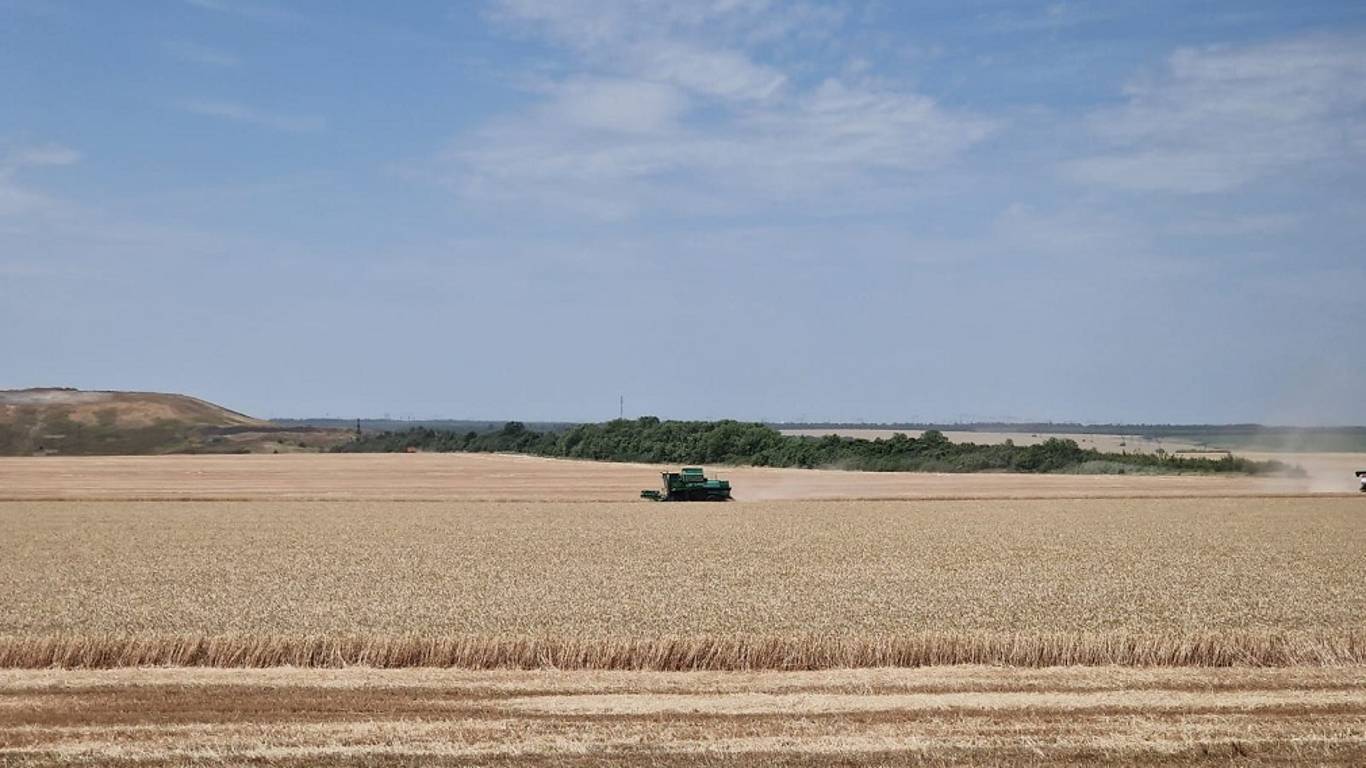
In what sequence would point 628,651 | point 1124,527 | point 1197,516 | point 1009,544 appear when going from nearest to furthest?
point 628,651
point 1009,544
point 1124,527
point 1197,516

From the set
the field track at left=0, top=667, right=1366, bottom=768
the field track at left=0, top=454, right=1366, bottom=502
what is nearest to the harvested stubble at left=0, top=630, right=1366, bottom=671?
the field track at left=0, top=667, right=1366, bottom=768

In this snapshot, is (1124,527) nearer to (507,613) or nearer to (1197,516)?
Answer: (1197,516)

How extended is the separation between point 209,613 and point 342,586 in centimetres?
389

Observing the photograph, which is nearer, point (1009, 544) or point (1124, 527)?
point (1009, 544)

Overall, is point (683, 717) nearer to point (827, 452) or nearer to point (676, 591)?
point (676, 591)

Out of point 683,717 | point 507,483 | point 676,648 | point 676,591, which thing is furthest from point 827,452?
point 683,717

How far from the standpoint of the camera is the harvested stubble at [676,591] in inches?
628

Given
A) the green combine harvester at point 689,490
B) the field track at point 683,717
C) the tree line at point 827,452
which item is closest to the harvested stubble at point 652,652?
the field track at point 683,717

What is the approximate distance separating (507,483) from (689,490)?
14.6 metres

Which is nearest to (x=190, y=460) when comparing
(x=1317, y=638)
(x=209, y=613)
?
(x=209, y=613)

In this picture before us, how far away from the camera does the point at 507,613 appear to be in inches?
733

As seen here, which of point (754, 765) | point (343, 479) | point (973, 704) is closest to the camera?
point (754, 765)

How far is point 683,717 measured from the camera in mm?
13172

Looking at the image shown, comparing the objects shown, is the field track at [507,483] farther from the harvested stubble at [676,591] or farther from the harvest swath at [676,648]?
the harvest swath at [676,648]
